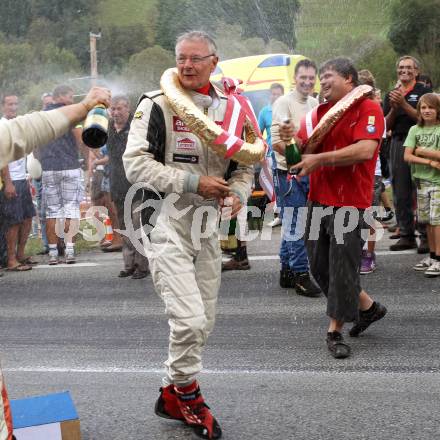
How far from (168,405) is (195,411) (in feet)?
0.72

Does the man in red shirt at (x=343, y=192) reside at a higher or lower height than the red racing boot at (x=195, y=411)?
higher

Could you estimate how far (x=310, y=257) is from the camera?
20.2 ft

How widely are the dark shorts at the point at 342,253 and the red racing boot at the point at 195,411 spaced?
1.68 meters

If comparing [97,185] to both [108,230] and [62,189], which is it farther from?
[62,189]

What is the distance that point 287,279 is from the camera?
8.24 metres

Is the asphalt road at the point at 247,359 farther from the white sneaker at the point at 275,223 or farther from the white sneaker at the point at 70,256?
the white sneaker at the point at 275,223

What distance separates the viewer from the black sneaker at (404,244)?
978cm

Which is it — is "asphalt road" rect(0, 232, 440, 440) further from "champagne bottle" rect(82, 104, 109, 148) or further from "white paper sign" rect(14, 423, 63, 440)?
"champagne bottle" rect(82, 104, 109, 148)

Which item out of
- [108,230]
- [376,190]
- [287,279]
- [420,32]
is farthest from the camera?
[420,32]

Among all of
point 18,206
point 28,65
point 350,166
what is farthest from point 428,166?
point 28,65

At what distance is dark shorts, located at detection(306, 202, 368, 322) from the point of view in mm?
5891

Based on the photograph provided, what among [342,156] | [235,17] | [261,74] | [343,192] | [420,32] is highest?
[235,17]

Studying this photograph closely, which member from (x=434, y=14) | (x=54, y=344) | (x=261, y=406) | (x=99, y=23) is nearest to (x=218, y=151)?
(x=261, y=406)

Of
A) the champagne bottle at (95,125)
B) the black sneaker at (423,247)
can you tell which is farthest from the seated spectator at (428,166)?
the champagne bottle at (95,125)
